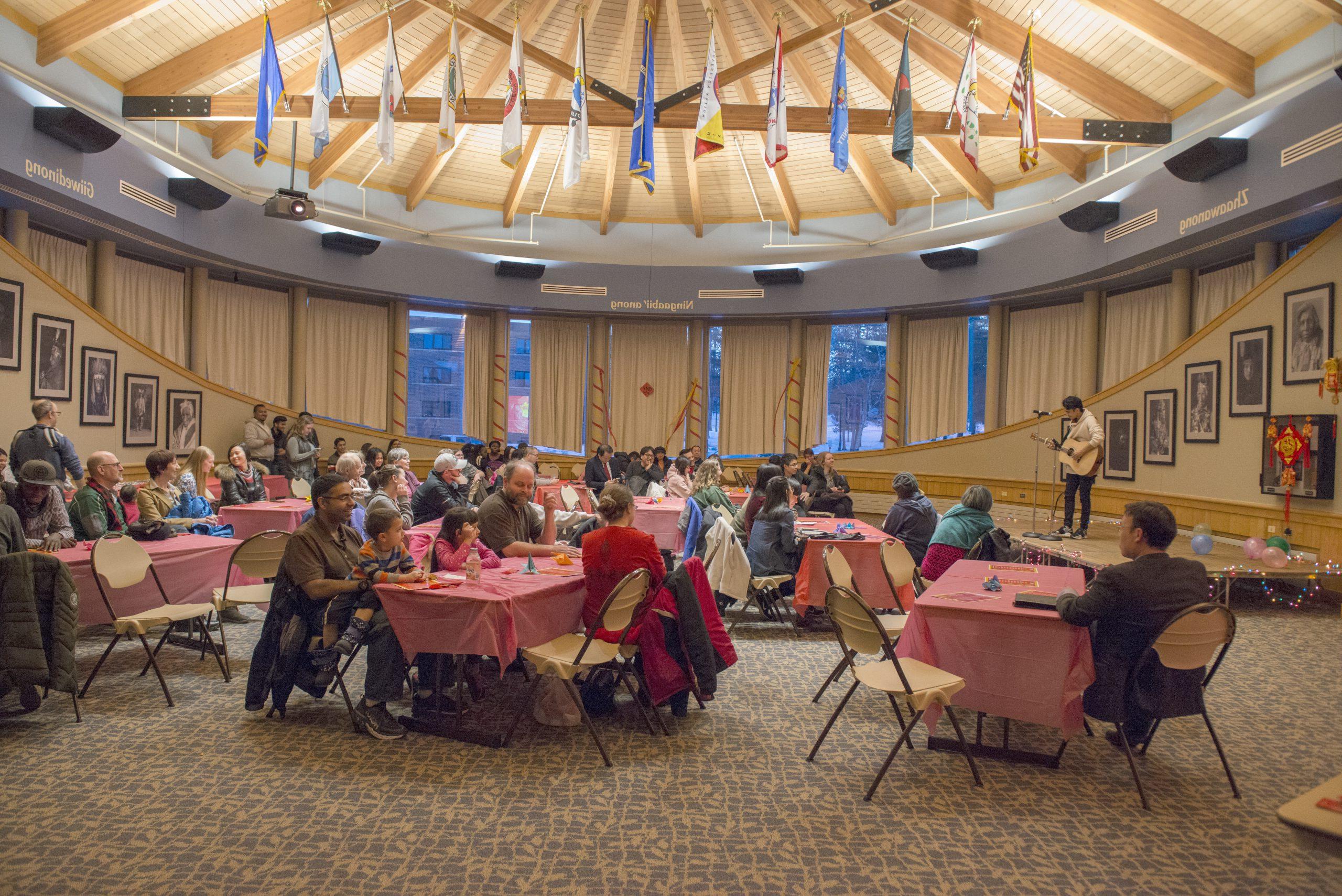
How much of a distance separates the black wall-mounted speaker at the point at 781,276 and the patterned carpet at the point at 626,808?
398 inches

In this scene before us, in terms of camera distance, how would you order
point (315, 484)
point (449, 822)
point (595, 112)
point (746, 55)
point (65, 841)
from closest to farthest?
point (65, 841)
point (449, 822)
point (315, 484)
point (595, 112)
point (746, 55)

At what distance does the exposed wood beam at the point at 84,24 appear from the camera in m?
7.56

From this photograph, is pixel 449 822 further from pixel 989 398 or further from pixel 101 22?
pixel 989 398

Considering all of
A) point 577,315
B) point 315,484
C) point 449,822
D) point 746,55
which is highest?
point 746,55

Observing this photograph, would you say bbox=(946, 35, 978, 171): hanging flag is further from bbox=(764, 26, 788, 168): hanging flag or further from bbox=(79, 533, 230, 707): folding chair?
bbox=(79, 533, 230, 707): folding chair

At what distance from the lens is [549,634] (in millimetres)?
4020

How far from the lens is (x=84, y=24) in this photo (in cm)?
767

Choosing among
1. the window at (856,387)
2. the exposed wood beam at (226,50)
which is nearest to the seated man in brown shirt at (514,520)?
the exposed wood beam at (226,50)

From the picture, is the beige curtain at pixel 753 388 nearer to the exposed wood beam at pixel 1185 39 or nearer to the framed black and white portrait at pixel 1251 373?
the framed black and white portrait at pixel 1251 373

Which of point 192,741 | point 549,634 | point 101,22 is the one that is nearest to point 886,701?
point 549,634

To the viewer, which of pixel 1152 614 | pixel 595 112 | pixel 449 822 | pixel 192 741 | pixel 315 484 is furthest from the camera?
pixel 595 112

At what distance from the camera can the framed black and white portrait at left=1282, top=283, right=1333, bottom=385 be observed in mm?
7098

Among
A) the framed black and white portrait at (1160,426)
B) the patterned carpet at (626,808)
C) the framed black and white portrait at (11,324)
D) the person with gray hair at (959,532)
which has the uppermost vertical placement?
the framed black and white portrait at (11,324)

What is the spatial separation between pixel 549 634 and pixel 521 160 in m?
10.0
